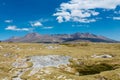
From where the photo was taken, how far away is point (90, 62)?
4710 inches

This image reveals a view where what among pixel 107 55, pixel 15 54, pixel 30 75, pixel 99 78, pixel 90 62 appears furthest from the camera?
pixel 107 55

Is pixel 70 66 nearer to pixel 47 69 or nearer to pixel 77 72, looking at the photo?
pixel 77 72

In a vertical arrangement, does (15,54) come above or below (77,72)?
above

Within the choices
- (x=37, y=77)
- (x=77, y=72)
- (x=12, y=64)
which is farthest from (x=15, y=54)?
(x=37, y=77)

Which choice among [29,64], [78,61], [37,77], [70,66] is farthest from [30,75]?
[78,61]

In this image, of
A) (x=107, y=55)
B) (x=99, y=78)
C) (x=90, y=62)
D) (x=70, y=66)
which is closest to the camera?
(x=99, y=78)

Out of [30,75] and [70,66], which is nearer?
[30,75]

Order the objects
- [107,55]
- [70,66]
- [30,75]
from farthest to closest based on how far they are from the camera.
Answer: [107,55]
[70,66]
[30,75]

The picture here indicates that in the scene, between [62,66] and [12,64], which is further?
[12,64]

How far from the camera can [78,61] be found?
120938 mm

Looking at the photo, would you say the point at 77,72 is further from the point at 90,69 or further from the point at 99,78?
the point at 99,78

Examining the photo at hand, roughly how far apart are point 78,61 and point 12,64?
36.2 metres

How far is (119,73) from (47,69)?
96.0 feet

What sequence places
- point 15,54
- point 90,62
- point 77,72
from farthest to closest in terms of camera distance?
point 15,54 → point 90,62 → point 77,72
